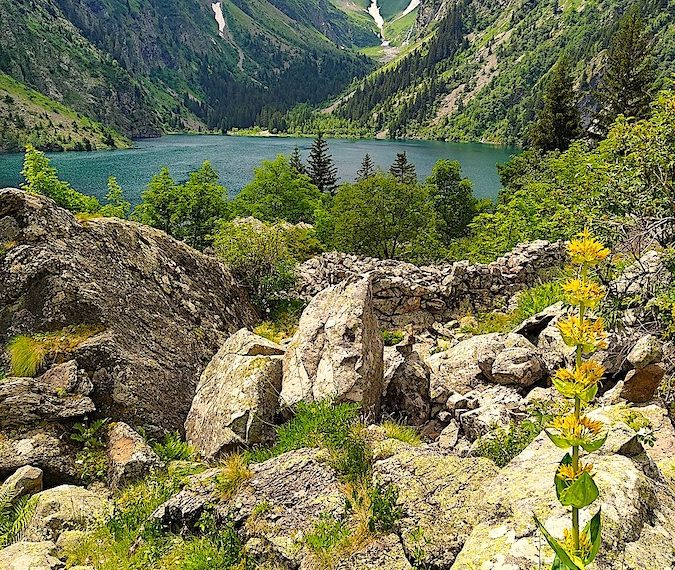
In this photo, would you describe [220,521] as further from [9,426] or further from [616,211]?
[616,211]

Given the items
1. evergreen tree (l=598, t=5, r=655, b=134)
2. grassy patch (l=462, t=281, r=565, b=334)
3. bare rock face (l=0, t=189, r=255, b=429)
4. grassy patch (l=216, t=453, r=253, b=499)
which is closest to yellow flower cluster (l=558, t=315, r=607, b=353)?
grassy patch (l=216, t=453, r=253, b=499)

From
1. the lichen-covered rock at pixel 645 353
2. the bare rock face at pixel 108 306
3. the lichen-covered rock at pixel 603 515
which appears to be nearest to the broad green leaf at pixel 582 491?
the lichen-covered rock at pixel 603 515

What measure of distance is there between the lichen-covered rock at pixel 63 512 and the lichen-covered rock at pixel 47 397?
1.94 metres

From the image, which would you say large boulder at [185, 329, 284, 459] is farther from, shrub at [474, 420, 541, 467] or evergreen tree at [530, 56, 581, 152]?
evergreen tree at [530, 56, 581, 152]

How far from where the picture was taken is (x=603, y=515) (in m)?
3.97

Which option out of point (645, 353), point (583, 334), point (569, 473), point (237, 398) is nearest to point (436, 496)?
point (569, 473)

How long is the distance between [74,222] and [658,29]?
223m

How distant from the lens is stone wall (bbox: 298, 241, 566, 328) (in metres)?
18.1

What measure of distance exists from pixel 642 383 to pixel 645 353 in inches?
19.2

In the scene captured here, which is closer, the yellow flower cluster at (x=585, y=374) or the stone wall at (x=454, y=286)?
the yellow flower cluster at (x=585, y=374)

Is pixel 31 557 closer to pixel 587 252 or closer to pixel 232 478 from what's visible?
pixel 232 478

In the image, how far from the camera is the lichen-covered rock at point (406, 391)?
992 centimetres

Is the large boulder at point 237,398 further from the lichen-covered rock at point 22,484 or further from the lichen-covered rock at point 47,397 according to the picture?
the lichen-covered rock at point 22,484

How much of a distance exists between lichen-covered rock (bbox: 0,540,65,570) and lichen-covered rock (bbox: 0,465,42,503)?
193 cm
